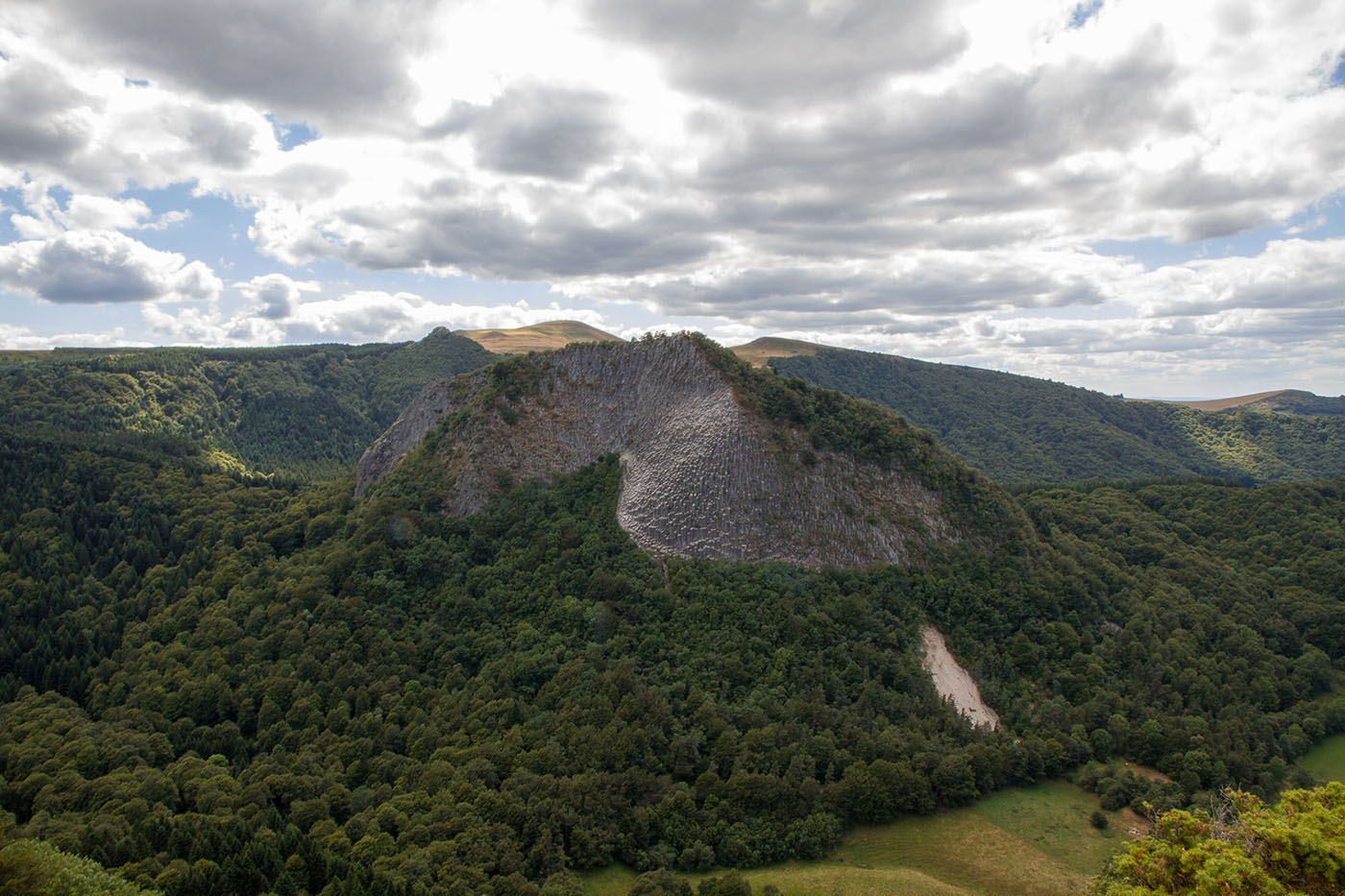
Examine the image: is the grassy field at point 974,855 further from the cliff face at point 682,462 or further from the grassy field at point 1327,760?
the grassy field at point 1327,760

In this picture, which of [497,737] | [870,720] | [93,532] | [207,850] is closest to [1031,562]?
[870,720]

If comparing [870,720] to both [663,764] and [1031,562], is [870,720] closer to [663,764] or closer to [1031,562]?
[663,764]

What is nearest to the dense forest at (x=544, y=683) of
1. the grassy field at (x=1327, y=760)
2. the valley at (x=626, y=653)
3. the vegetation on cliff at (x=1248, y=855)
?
the valley at (x=626, y=653)

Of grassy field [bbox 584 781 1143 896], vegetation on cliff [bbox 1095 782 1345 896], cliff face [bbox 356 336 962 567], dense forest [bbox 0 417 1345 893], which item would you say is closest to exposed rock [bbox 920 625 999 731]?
dense forest [bbox 0 417 1345 893]

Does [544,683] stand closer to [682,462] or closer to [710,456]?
[682,462]

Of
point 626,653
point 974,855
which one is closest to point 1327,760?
point 974,855

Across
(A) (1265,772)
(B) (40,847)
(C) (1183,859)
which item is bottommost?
(A) (1265,772)
